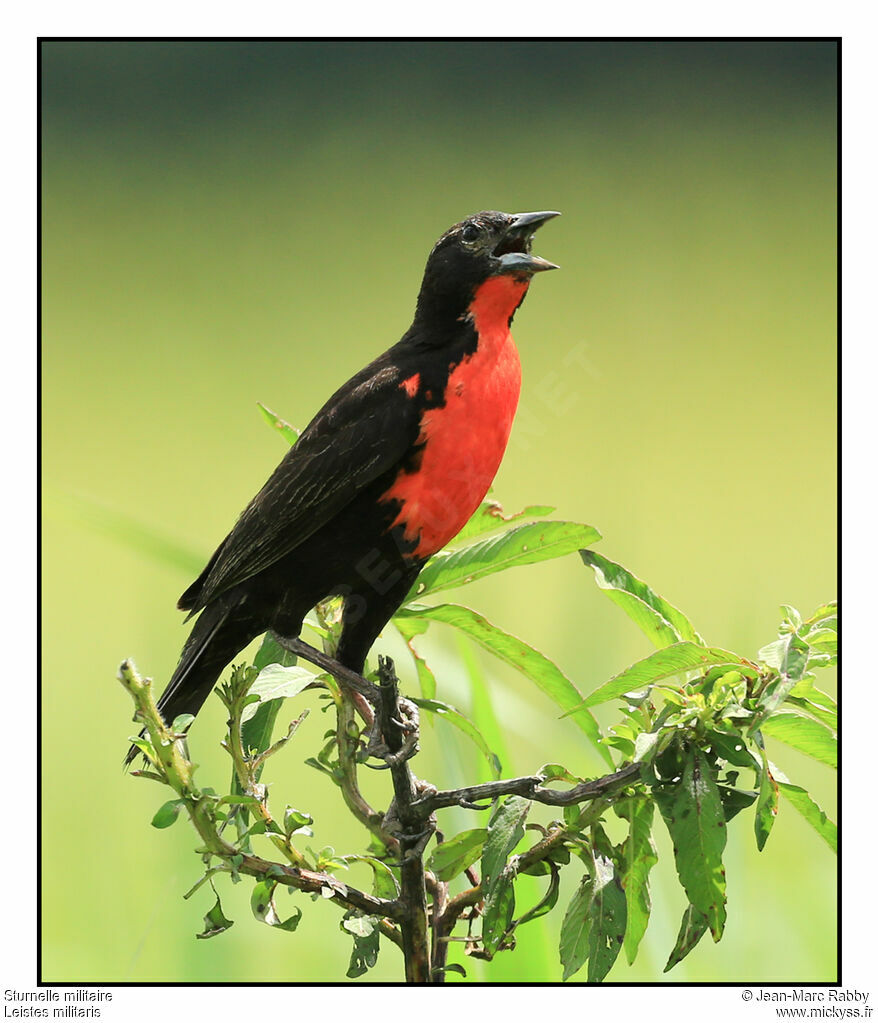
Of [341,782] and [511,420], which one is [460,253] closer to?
[511,420]

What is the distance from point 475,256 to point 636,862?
1.09 metres

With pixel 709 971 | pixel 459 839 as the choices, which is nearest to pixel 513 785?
pixel 459 839

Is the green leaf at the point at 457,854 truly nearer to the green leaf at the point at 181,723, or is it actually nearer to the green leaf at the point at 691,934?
the green leaf at the point at 691,934

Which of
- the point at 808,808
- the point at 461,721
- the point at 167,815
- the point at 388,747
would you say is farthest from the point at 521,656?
the point at 167,815

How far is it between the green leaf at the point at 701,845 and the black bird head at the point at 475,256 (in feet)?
3.22

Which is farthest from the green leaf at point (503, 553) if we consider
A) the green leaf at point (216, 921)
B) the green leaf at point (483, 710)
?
the green leaf at point (216, 921)

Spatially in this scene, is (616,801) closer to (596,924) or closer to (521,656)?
(596,924)

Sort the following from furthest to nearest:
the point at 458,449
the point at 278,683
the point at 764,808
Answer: the point at 458,449 → the point at 278,683 → the point at 764,808

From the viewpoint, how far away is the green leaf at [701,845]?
128cm

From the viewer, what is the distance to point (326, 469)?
1.87 m

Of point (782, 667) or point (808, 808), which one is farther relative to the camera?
point (808, 808)

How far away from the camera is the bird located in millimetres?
1797

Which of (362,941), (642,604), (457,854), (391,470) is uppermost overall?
(391,470)

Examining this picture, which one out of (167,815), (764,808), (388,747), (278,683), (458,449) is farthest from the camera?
(458,449)
